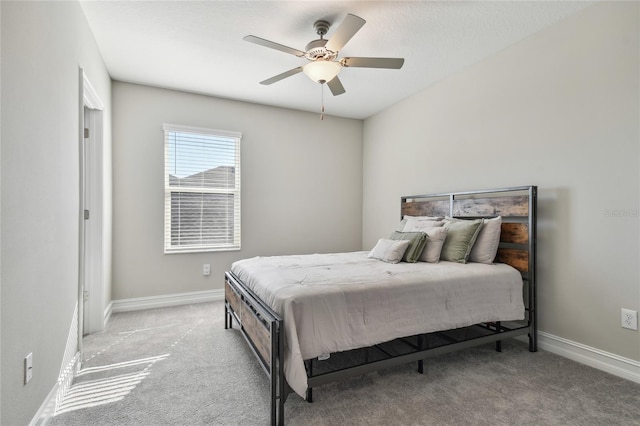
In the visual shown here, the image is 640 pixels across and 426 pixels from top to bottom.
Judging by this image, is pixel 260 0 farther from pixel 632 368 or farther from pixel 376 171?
pixel 632 368

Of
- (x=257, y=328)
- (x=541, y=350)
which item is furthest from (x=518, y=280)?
(x=257, y=328)

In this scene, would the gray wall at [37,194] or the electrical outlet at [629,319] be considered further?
the electrical outlet at [629,319]

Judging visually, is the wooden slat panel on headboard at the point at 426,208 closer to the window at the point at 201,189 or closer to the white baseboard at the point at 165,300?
the window at the point at 201,189

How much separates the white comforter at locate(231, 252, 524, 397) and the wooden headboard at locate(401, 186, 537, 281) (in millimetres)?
196

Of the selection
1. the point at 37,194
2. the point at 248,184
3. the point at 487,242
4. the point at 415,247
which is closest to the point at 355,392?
the point at 415,247

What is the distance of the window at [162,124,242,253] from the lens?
13.2 feet

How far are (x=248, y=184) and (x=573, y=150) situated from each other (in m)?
3.59

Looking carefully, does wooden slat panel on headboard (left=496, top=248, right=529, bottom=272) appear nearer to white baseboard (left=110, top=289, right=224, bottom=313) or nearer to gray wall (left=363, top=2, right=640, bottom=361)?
gray wall (left=363, top=2, right=640, bottom=361)

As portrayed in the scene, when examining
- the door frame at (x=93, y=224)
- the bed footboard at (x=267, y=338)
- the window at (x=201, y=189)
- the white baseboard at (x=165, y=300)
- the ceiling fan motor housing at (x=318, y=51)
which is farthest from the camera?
the window at (x=201, y=189)

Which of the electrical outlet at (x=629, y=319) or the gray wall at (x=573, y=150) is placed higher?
the gray wall at (x=573, y=150)

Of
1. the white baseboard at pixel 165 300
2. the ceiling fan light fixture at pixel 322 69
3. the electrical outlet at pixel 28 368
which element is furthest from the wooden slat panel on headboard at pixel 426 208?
the electrical outlet at pixel 28 368

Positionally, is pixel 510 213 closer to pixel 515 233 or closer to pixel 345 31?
pixel 515 233

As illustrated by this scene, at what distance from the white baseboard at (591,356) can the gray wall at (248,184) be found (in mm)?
2915

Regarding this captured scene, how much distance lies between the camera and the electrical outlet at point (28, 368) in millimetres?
1485
